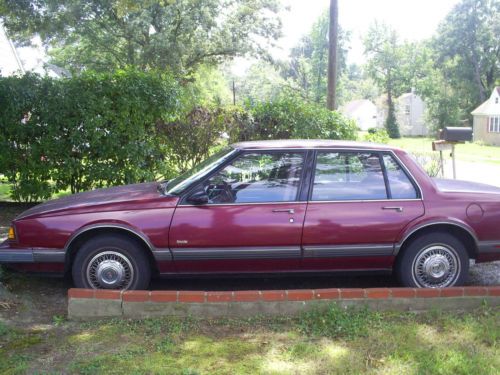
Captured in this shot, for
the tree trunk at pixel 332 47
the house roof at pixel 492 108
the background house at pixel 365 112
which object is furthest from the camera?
the background house at pixel 365 112

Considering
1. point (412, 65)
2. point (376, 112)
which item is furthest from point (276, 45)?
point (376, 112)

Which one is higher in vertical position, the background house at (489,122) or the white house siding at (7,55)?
the white house siding at (7,55)

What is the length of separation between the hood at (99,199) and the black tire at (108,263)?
1.16ft

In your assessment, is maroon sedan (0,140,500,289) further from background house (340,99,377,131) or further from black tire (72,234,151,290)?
background house (340,99,377,131)

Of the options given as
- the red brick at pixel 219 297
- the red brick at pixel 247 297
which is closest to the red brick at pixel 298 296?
the red brick at pixel 247 297

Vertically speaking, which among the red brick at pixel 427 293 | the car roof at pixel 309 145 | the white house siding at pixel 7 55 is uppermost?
the white house siding at pixel 7 55

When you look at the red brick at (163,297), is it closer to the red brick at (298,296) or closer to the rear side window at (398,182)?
the red brick at (298,296)

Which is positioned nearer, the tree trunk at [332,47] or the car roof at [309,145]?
the car roof at [309,145]

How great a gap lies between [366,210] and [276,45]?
27947mm

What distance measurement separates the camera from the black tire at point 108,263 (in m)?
4.55

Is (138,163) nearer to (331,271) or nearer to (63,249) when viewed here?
(63,249)

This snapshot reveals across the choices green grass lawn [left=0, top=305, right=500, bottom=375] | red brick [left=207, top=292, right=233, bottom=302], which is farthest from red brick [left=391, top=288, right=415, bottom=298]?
red brick [left=207, top=292, right=233, bottom=302]

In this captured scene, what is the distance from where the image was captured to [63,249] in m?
4.54

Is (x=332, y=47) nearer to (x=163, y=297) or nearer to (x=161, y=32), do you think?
(x=163, y=297)
